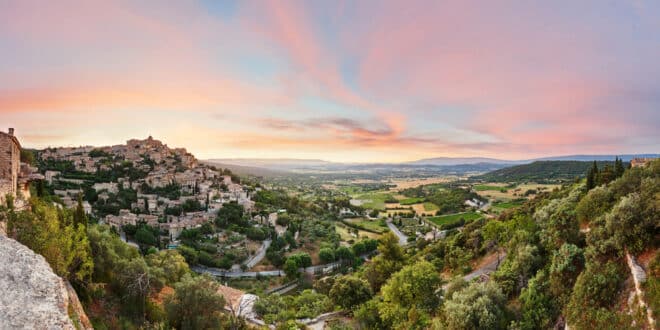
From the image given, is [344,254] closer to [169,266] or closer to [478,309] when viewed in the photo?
[169,266]

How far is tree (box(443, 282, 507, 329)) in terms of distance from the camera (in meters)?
10.3

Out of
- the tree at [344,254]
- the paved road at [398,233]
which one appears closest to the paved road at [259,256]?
the tree at [344,254]

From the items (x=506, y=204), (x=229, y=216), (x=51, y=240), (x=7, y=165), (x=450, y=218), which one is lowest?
(x=450, y=218)

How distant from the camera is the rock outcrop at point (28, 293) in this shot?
22.1ft

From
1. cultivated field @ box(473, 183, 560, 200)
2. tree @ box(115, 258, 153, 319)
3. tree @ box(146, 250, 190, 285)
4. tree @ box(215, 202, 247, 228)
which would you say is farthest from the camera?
cultivated field @ box(473, 183, 560, 200)

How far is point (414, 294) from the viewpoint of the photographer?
49.2 ft

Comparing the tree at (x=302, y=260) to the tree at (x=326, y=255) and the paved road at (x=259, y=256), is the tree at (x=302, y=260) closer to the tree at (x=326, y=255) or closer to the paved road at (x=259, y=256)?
the tree at (x=326, y=255)

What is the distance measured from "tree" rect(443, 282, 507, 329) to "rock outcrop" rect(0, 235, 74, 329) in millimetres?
10816

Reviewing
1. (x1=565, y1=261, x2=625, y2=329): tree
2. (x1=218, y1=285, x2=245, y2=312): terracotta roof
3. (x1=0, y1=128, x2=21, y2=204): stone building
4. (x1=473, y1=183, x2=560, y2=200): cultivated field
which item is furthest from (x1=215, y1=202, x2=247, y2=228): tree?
(x1=473, y1=183, x2=560, y2=200): cultivated field

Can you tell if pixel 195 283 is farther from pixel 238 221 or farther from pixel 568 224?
pixel 238 221

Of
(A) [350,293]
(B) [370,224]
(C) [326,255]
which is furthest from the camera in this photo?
(B) [370,224]

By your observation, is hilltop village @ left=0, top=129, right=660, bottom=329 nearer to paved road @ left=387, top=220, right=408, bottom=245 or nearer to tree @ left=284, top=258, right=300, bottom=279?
tree @ left=284, top=258, right=300, bottom=279

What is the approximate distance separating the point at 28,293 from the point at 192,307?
769 cm

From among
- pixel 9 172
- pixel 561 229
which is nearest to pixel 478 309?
pixel 561 229
